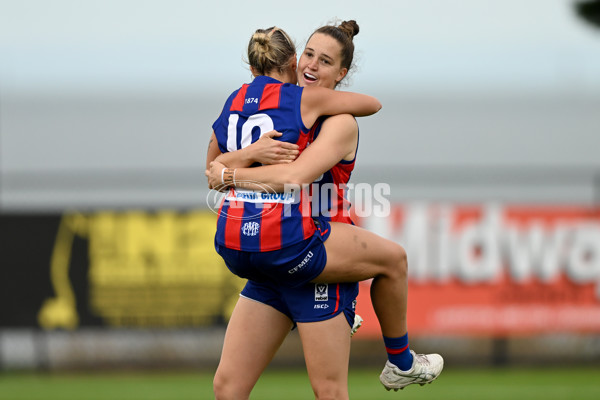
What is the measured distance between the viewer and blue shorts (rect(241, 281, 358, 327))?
3.74m

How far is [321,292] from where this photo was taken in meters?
3.76

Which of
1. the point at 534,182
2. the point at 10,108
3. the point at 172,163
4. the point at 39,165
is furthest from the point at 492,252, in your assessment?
the point at 10,108

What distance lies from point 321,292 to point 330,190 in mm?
451

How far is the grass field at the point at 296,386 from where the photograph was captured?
26.3ft

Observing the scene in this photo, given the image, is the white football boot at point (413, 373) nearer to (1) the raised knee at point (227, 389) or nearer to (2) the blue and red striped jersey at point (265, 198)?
(1) the raised knee at point (227, 389)

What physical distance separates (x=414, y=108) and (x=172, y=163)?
17.6ft

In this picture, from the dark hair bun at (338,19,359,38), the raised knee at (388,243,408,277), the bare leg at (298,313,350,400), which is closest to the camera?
the bare leg at (298,313,350,400)

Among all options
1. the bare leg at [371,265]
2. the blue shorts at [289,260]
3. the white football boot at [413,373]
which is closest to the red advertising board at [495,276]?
the white football boot at [413,373]

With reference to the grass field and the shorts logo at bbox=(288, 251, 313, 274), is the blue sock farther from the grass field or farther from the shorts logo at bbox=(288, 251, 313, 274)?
the grass field

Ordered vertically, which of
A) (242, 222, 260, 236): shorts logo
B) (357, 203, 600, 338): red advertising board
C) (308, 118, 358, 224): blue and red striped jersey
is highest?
(308, 118, 358, 224): blue and red striped jersey

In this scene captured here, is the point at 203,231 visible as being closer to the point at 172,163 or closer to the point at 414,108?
the point at 172,163

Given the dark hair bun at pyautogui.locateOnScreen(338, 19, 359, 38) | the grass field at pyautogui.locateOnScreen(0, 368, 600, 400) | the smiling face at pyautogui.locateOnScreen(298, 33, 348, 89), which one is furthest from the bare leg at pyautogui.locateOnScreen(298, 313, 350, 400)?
the grass field at pyautogui.locateOnScreen(0, 368, 600, 400)

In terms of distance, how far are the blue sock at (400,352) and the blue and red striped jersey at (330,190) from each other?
0.63 m

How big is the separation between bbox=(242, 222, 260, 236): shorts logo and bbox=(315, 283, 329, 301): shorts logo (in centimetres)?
39
